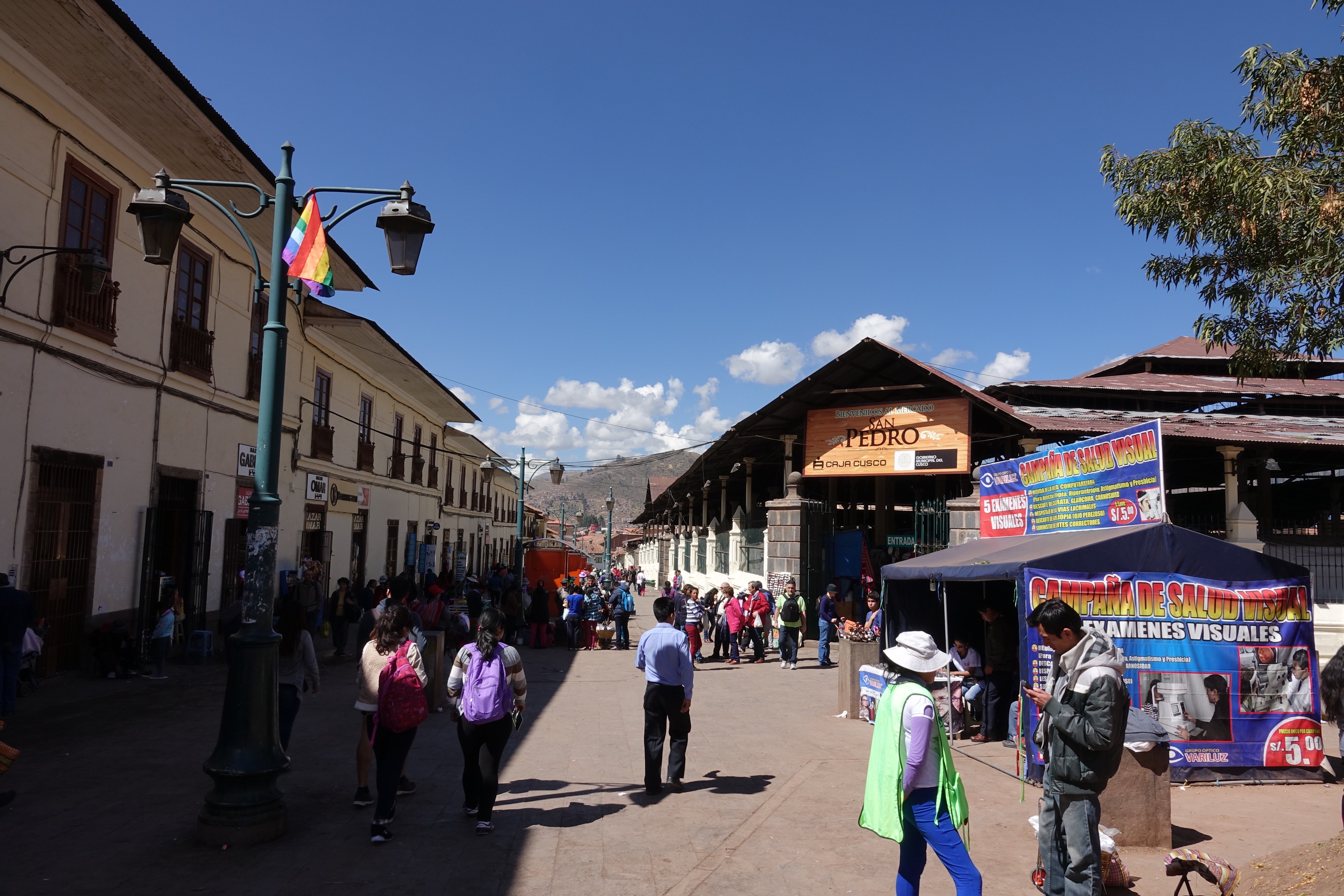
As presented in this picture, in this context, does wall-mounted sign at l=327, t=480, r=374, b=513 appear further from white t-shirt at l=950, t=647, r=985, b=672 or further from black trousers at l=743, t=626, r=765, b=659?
white t-shirt at l=950, t=647, r=985, b=672

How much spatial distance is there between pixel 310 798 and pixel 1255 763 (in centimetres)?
801

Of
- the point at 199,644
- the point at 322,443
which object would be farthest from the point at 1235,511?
the point at 322,443

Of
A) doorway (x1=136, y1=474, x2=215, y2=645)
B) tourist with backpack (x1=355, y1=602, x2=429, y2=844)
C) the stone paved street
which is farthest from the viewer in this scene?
doorway (x1=136, y1=474, x2=215, y2=645)

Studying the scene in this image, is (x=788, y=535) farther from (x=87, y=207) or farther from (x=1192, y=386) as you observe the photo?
(x=87, y=207)

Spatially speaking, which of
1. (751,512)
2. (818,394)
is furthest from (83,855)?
(751,512)

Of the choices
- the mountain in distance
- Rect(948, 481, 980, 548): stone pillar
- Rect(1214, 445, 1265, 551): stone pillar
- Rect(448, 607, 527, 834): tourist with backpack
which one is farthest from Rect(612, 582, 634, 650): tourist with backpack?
the mountain in distance

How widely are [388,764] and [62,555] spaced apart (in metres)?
8.22

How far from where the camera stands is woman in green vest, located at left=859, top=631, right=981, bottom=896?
3.91m

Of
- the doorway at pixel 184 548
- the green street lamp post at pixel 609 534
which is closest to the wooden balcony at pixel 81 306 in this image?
the doorway at pixel 184 548

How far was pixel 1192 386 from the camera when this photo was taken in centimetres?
2034

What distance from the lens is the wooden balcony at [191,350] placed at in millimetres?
13391

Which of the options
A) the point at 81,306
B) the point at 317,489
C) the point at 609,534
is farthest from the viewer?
the point at 609,534

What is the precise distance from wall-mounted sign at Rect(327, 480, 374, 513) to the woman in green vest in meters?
18.8

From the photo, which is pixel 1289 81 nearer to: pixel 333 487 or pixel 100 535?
pixel 100 535
